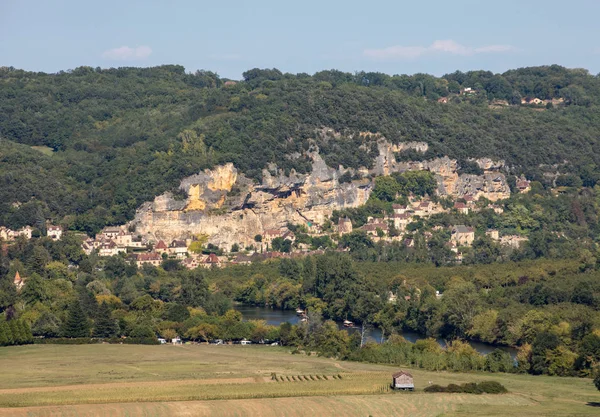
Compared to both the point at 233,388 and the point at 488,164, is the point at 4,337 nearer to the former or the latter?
the point at 233,388

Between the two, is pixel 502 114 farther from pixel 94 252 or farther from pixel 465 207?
pixel 94 252

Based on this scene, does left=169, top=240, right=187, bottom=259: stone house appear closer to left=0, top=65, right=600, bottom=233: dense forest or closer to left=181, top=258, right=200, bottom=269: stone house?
left=181, top=258, right=200, bottom=269: stone house

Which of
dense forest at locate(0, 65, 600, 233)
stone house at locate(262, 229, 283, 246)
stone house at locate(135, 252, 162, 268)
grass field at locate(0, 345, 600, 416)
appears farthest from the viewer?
dense forest at locate(0, 65, 600, 233)

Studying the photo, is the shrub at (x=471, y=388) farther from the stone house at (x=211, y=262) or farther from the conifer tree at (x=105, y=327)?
the stone house at (x=211, y=262)

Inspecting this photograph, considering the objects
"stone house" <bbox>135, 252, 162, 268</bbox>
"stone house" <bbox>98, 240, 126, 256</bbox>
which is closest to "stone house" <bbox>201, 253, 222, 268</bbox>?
"stone house" <bbox>135, 252, 162, 268</bbox>

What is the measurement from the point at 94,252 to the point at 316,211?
2463cm

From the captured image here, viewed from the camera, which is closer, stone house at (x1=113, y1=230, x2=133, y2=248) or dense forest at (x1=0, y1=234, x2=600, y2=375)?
dense forest at (x1=0, y1=234, x2=600, y2=375)

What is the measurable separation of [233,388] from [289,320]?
34.3 m

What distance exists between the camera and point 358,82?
190250 mm

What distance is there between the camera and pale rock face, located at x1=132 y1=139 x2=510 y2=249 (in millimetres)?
136000

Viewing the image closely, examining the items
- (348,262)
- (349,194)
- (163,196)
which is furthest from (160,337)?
(349,194)

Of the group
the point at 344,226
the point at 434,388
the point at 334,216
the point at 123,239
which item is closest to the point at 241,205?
the point at 334,216

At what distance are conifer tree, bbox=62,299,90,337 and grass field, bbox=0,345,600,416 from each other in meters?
5.11

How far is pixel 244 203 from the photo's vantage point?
456 feet
